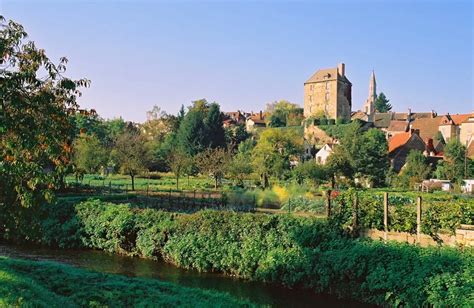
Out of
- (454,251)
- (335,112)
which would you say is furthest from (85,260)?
(335,112)

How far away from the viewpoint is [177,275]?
1766 cm

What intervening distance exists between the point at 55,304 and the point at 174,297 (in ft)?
9.44

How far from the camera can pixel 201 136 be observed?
79.7 metres

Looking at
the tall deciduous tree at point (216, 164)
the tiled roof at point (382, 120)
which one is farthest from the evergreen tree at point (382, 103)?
the tall deciduous tree at point (216, 164)

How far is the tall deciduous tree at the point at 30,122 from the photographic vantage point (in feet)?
29.7

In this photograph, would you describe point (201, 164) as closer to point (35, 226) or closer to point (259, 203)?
point (259, 203)

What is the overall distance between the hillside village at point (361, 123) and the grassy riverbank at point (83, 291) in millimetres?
51797

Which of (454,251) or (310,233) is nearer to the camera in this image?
(454,251)

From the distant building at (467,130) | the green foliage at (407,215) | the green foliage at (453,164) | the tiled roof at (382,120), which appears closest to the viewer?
the green foliage at (407,215)

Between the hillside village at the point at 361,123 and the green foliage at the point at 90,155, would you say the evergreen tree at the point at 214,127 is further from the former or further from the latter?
the green foliage at the point at 90,155

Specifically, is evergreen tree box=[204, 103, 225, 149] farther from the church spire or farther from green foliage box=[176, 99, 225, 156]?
the church spire

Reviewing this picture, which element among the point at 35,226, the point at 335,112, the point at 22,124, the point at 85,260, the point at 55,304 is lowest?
the point at 85,260

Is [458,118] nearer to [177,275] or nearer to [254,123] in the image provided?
[254,123]

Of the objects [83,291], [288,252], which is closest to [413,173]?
[288,252]
